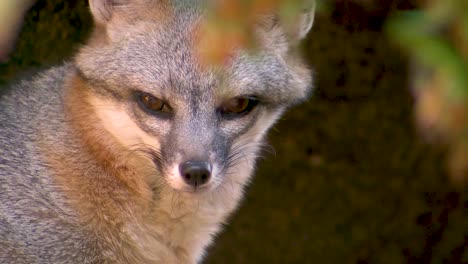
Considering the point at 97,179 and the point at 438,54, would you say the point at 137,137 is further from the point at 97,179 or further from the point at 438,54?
the point at 438,54

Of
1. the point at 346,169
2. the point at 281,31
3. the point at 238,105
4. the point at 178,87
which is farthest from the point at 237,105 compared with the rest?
the point at 346,169

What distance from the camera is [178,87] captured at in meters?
3.47

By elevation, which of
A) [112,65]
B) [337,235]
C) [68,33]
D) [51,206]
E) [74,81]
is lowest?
[337,235]

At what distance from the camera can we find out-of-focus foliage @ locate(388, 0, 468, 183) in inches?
64.3

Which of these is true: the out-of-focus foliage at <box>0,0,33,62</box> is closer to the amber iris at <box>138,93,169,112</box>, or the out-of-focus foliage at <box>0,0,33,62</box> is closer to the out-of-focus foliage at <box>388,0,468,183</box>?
the out-of-focus foliage at <box>388,0,468,183</box>

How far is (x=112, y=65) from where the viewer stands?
12.0 ft

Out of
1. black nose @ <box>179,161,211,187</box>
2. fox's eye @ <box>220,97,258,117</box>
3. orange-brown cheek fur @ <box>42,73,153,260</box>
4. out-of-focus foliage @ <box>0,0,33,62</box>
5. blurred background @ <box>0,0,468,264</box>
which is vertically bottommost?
blurred background @ <box>0,0,468,264</box>

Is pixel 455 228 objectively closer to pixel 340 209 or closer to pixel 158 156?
pixel 340 209

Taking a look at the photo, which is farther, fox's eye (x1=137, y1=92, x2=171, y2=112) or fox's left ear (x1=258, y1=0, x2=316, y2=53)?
fox's left ear (x1=258, y1=0, x2=316, y2=53)

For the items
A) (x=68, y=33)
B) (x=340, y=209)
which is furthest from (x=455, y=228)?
(x=68, y=33)

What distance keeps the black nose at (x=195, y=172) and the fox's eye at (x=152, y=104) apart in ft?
0.92

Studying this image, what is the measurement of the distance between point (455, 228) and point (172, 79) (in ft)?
9.87

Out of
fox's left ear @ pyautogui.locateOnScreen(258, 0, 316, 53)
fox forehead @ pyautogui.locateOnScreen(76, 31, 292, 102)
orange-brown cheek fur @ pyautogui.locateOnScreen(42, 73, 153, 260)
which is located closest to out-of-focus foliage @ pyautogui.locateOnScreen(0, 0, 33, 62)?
fox forehead @ pyautogui.locateOnScreen(76, 31, 292, 102)

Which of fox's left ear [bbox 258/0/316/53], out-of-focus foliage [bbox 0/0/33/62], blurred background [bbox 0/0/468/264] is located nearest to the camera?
out-of-focus foliage [bbox 0/0/33/62]
